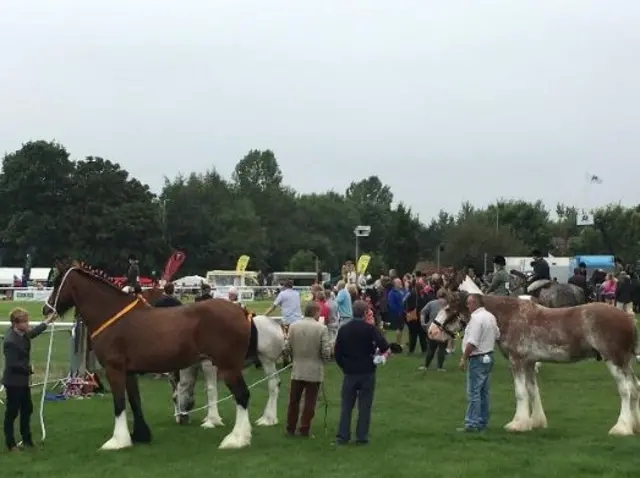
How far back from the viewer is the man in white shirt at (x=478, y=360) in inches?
490

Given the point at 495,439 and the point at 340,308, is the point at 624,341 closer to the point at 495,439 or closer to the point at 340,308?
the point at 495,439

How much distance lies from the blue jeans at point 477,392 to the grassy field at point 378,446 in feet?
0.99

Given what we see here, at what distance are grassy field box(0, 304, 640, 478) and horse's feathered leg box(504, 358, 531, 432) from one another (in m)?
0.20

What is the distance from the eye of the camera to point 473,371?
493 inches

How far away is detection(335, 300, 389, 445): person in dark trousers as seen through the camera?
1185cm

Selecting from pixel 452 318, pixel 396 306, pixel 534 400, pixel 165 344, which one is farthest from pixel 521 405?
pixel 396 306

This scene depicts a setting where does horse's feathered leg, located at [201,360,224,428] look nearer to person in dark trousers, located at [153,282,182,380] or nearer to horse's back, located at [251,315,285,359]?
person in dark trousers, located at [153,282,182,380]

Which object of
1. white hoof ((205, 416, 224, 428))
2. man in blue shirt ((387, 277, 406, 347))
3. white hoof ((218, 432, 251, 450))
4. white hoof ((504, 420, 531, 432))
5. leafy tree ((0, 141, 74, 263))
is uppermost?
leafy tree ((0, 141, 74, 263))

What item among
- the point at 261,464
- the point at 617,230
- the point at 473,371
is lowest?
the point at 261,464

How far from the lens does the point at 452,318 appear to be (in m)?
13.9

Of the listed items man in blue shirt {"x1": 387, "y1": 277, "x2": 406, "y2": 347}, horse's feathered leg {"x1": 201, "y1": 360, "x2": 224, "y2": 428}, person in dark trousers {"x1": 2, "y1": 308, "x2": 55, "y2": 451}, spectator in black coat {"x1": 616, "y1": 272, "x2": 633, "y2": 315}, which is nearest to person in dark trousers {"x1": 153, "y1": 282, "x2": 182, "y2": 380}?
horse's feathered leg {"x1": 201, "y1": 360, "x2": 224, "y2": 428}

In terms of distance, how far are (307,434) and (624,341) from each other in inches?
190

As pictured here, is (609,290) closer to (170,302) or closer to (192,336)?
(170,302)

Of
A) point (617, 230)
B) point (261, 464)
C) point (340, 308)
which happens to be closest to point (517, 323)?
point (261, 464)
